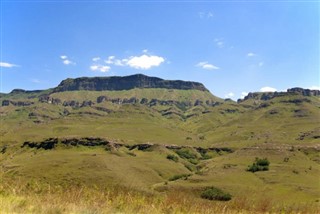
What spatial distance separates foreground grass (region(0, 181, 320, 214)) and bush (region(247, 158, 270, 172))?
488 feet

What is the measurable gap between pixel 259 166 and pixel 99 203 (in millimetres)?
153620

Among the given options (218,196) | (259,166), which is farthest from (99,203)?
(259,166)

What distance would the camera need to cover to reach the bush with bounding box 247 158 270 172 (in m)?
154

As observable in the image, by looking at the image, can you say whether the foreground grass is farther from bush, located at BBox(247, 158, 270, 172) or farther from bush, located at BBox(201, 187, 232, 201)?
bush, located at BBox(247, 158, 270, 172)

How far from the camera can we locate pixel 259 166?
156 m

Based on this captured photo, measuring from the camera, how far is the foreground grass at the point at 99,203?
9.12 meters

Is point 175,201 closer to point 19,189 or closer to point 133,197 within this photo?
point 133,197

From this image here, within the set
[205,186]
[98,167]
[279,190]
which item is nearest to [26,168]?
[98,167]

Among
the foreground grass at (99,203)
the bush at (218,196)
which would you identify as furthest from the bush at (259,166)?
the foreground grass at (99,203)

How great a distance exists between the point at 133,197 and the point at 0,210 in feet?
10.9

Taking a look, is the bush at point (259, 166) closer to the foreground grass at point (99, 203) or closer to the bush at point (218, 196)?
the bush at point (218, 196)

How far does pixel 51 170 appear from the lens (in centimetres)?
15750

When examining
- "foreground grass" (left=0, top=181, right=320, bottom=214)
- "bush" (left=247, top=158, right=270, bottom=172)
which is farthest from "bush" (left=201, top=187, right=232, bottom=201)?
"bush" (left=247, top=158, right=270, bottom=172)

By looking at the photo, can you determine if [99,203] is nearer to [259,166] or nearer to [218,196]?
[218,196]
